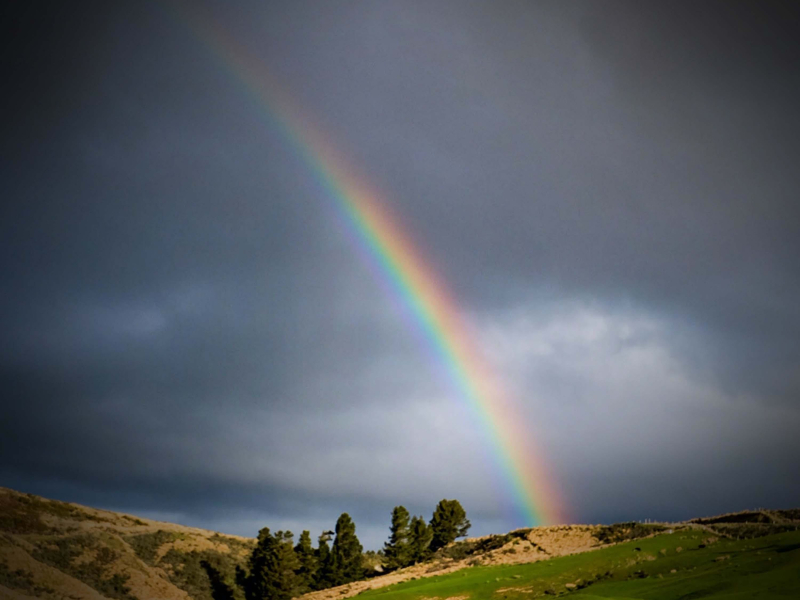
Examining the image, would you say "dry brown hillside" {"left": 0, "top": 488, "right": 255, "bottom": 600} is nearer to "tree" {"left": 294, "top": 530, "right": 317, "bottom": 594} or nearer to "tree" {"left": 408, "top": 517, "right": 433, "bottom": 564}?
"tree" {"left": 294, "top": 530, "right": 317, "bottom": 594}

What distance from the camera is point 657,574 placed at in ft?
162

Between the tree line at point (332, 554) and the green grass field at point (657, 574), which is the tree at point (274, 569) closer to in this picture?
the tree line at point (332, 554)

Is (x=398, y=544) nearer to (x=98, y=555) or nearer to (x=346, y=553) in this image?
(x=346, y=553)

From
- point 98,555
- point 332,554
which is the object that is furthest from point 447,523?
point 98,555

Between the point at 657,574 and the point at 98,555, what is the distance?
3872 inches

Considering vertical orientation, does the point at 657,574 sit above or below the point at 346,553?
below

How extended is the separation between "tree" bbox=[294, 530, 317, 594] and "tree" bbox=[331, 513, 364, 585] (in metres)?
4.27

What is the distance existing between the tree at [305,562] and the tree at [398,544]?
14.9 metres

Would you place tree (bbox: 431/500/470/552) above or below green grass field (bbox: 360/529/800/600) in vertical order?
above

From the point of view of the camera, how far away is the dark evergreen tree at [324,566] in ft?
361

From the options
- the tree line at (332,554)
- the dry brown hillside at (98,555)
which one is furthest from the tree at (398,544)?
the dry brown hillside at (98,555)

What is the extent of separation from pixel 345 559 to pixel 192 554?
35093 millimetres

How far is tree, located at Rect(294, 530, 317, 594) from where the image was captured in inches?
4242

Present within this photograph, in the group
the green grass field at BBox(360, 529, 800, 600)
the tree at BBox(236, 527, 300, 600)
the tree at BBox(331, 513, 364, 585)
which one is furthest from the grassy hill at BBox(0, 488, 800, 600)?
the tree at BBox(331, 513, 364, 585)
